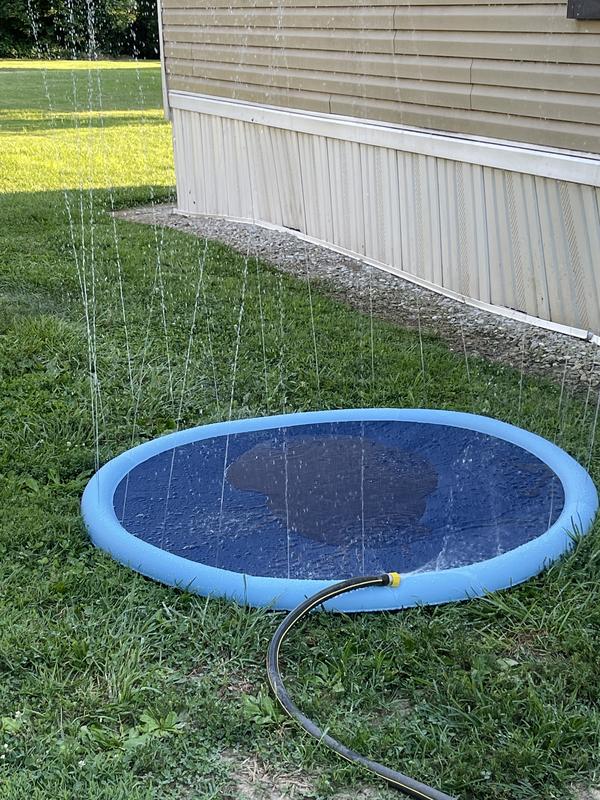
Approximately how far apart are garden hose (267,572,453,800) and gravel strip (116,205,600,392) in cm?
229

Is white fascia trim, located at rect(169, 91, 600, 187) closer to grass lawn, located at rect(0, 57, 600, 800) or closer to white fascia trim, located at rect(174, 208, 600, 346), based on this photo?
white fascia trim, located at rect(174, 208, 600, 346)

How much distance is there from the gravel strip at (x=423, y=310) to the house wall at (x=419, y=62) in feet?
3.52

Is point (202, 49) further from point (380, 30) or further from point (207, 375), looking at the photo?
point (207, 375)

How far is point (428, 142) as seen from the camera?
5.77 m

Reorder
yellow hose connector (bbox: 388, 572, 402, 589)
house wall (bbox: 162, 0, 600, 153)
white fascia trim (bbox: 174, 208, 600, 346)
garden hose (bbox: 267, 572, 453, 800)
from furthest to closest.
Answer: white fascia trim (bbox: 174, 208, 600, 346) < house wall (bbox: 162, 0, 600, 153) < yellow hose connector (bbox: 388, 572, 402, 589) < garden hose (bbox: 267, 572, 453, 800)

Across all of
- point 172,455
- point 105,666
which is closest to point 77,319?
point 172,455

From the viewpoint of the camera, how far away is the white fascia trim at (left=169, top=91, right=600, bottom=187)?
480cm

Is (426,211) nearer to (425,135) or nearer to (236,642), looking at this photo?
(425,135)

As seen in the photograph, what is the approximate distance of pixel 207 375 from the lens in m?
4.78

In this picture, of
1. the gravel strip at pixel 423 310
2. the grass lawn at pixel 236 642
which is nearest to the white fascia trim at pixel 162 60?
the gravel strip at pixel 423 310

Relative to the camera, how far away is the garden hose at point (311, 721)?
2.13 meters

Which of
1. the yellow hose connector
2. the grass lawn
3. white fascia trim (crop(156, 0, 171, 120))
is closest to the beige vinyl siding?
white fascia trim (crop(156, 0, 171, 120))

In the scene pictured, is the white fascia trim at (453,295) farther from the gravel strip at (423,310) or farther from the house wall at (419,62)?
the house wall at (419,62)

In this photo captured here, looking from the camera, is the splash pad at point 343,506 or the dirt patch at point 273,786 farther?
the splash pad at point 343,506
